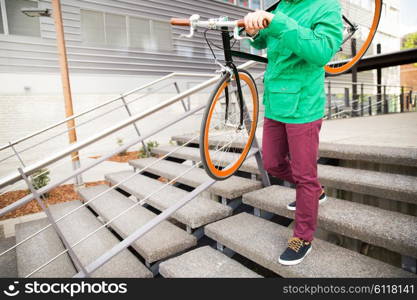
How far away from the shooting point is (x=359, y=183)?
6.68 ft

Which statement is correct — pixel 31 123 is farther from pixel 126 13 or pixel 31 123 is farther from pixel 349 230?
pixel 349 230

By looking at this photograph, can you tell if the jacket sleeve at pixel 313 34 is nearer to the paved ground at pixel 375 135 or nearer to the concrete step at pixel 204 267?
the concrete step at pixel 204 267

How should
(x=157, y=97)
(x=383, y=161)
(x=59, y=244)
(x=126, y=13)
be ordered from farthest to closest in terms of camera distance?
(x=157, y=97), (x=126, y=13), (x=59, y=244), (x=383, y=161)

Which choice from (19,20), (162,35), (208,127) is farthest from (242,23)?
(162,35)

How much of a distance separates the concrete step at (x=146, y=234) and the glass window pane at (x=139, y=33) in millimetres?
5985

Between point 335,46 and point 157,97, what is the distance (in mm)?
7199

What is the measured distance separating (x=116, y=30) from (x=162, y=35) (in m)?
1.43

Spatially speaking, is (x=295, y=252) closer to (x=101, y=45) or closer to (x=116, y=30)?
(x=101, y=45)

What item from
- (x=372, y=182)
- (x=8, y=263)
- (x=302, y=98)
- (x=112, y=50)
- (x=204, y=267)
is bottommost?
(x=8, y=263)

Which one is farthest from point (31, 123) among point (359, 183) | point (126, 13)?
point (359, 183)

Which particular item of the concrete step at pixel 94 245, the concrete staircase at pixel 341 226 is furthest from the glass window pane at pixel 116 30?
the concrete staircase at pixel 341 226

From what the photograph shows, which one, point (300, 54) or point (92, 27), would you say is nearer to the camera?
point (300, 54)

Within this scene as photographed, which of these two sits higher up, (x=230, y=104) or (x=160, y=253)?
(x=230, y=104)

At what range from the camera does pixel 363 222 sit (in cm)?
172
